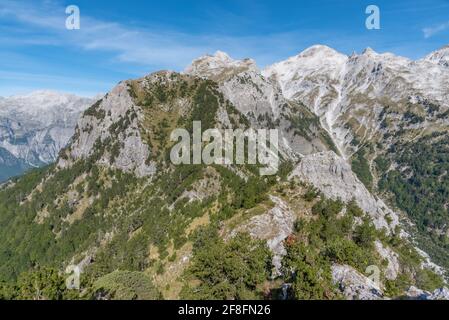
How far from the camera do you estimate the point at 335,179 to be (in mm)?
152500

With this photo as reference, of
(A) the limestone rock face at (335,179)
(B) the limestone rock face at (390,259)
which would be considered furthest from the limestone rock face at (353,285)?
(A) the limestone rock face at (335,179)

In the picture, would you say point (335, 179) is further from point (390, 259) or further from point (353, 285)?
point (353, 285)

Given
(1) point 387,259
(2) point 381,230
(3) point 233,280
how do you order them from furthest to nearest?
(2) point 381,230 < (1) point 387,259 < (3) point 233,280

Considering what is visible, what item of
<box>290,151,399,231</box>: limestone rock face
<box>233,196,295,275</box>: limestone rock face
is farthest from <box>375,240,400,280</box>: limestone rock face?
<box>233,196,295,275</box>: limestone rock face

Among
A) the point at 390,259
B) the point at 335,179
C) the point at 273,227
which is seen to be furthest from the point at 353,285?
the point at 335,179

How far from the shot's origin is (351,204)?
145 meters

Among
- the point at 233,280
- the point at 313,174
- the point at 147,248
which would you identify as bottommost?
the point at 147,248

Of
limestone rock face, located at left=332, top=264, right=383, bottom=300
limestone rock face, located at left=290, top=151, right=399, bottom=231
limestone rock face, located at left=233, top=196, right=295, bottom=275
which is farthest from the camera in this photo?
limestone rock face, located at left=290, top=151, right=399, bottom=231

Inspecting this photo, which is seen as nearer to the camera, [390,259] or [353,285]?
[353,285]

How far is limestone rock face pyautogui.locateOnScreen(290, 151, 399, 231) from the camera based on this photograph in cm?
14925

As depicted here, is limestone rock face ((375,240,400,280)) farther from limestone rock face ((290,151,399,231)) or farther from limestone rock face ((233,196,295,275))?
limestone rock face ((233,196,295,275))
